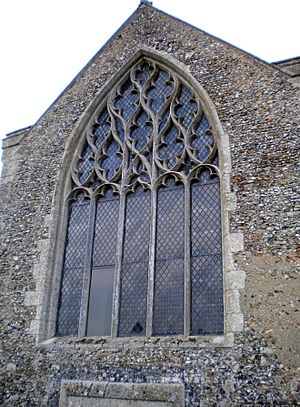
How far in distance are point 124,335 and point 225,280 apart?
1.81 m

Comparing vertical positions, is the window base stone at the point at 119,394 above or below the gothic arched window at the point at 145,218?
below

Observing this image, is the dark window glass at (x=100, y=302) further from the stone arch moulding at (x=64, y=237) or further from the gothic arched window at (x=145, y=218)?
the stone arch moulding at (x=64, y=237)

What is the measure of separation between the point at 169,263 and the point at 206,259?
60 cm

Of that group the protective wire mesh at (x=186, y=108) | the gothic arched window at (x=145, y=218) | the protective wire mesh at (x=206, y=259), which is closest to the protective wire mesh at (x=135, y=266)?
the gothic arched window at (x=145, y=218)

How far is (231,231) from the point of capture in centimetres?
614

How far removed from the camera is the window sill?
568 cm

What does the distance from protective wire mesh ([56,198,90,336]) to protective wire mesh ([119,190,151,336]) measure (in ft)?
2.72

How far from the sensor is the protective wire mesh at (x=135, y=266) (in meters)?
6.59

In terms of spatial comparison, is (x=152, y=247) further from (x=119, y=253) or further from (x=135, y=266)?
(x=119, y=253)

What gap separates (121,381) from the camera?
19.6 ft

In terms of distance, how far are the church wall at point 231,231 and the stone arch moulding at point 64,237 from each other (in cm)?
4

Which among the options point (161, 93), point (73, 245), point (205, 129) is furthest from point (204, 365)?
point (161, 93)

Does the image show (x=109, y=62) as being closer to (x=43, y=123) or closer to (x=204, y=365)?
(x=43, y=123)

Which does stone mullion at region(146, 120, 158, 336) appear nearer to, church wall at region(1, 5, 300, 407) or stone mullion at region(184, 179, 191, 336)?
church wall at region(1, 5, 300, 407)
